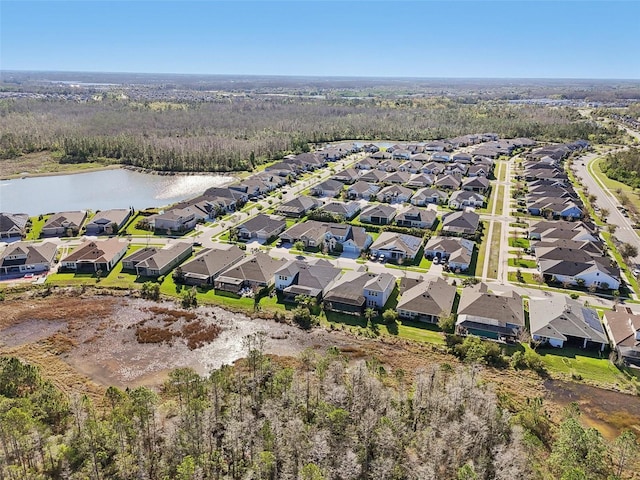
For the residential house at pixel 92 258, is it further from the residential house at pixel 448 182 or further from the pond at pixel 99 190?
the residential house at pixel 448 182

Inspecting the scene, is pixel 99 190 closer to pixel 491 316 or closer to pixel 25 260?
pixel 25 260

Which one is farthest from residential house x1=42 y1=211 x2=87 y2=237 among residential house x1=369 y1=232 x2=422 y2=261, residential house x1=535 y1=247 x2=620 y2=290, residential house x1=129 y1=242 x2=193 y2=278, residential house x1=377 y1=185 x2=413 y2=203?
residential house x1=535 y1=247 x2=620 y2=290

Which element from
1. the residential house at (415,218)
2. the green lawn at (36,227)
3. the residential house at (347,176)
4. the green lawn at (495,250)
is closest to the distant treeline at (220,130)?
the residential house at (347,176)

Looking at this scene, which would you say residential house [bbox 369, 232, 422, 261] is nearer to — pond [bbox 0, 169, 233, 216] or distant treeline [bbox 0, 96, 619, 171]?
pond [bbox 0, 169, 233, 216]

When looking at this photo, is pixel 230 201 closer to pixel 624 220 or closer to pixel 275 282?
pixel 275 282

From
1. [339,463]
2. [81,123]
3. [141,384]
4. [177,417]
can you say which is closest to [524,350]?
[339,463]

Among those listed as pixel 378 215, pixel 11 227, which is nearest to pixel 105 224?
pixel 11 227
